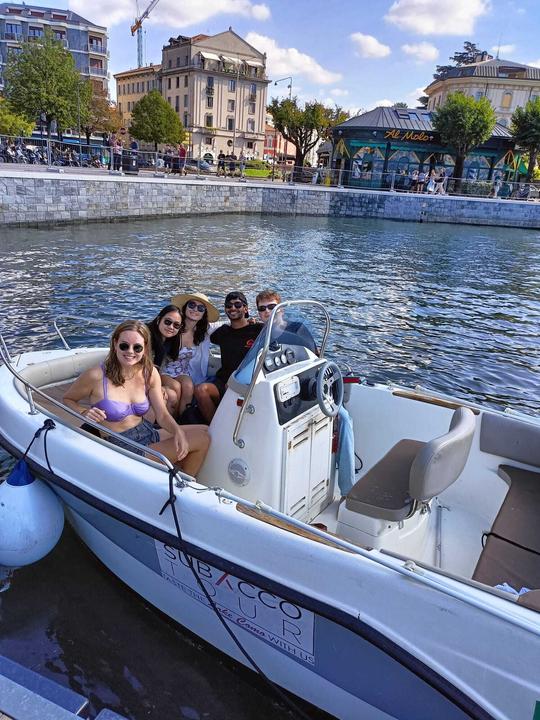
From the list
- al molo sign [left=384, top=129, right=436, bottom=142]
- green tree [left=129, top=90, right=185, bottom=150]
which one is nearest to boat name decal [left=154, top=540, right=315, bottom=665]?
al molo sign [left=384, top=129, right=436, bottom=142]

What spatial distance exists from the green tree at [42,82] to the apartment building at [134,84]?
135 ft

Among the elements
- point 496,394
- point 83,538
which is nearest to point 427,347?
point 496,394

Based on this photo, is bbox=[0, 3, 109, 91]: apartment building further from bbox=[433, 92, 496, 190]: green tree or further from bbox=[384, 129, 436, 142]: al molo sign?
bbox=[433, 92, 496, 190]: green tree

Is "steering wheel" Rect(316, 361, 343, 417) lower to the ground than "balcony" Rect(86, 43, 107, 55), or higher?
lower

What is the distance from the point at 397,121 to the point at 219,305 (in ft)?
105

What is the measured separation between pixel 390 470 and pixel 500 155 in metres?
41.8

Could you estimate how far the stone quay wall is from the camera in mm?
18688

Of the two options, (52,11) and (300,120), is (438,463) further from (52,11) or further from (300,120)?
(52,11)

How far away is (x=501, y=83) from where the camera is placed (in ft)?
207

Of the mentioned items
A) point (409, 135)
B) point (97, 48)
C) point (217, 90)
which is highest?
point (97, 48)

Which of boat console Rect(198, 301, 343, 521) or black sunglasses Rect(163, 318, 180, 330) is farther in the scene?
black sunglasses Rect(163, 318, 180, 330)

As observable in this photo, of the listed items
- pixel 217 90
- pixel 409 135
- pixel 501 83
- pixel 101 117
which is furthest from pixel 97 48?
pixel 409 135

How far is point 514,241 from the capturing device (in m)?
25.1

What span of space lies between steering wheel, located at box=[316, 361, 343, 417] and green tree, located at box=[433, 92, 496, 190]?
37.9 meters
